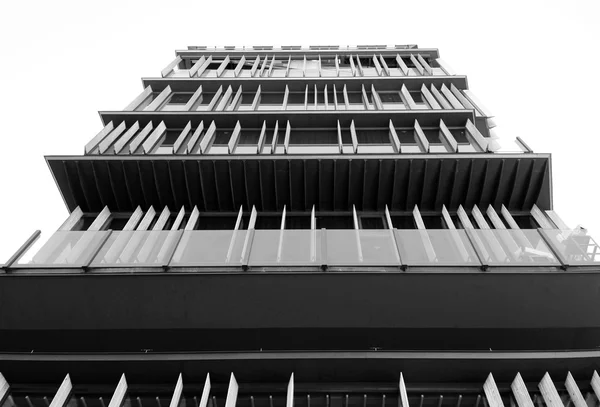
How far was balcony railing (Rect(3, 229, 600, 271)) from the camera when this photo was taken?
33.1ft

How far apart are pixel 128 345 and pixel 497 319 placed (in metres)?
8.08

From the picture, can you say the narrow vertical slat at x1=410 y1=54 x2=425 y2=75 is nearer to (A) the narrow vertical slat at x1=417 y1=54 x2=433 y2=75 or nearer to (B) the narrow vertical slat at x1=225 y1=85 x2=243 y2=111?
(A) the narrow vertical slat at x1=417 y1=54 x2=433 y2=75

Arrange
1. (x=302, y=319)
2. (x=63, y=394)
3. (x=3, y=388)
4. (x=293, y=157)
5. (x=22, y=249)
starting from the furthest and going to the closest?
(x=293, y=157)
(x=22, y=249)
(x=302, y=319)
(x=3, y=388)
(x=63, y=394)

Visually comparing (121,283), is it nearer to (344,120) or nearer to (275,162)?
(275,162)

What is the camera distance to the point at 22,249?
34.7 ft

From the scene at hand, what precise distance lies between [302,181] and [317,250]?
481cm

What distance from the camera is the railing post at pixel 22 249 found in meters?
10.1

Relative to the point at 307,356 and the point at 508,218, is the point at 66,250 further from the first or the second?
the point at 508,218

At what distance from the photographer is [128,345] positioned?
9.85 meters

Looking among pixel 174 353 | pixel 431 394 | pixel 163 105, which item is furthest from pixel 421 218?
pixel 163 105

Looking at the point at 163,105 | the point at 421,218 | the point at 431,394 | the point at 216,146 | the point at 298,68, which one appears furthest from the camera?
the point at 298,68

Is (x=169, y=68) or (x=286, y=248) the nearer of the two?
(x=286, y=248)

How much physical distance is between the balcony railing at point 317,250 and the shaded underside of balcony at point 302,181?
3474 mm

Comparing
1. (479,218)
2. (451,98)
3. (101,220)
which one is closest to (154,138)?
(101,220)
